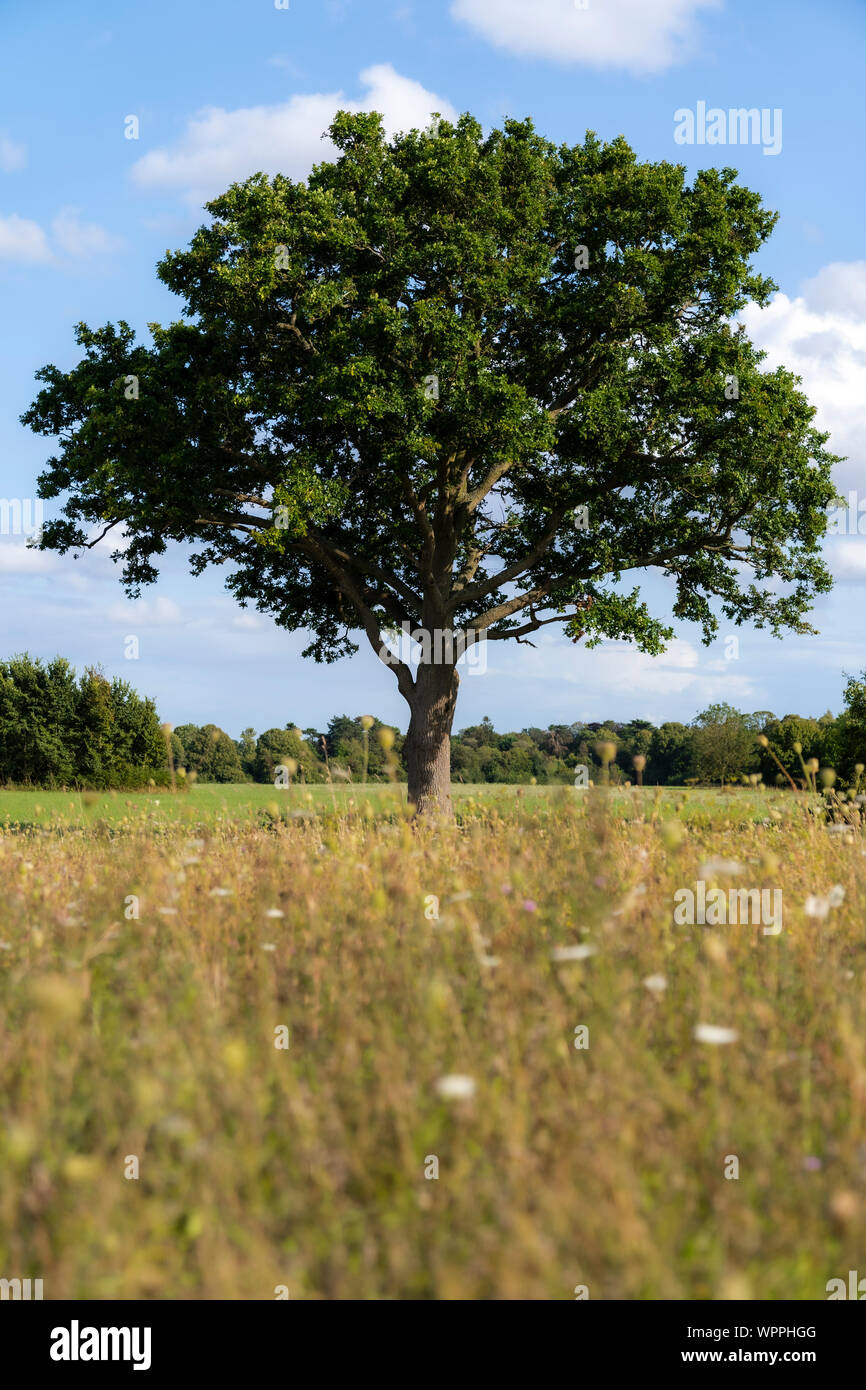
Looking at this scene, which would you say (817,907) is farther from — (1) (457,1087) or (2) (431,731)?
(2) (431,731)

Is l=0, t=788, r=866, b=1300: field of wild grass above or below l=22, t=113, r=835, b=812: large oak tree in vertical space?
below

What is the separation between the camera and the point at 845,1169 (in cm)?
292

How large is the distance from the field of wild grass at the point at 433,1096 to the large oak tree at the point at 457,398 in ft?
42.3

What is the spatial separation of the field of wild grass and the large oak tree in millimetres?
12899

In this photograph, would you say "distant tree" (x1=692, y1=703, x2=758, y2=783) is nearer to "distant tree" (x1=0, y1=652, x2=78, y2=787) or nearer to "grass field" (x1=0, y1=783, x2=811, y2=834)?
"grass field" (x1=0, y1=783, x2=811, y2=834)

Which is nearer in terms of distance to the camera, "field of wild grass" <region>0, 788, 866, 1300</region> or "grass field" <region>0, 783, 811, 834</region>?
"field of wild grass" <region>0, 788, 866, 1300</region>

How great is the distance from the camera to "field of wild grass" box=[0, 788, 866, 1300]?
8.31ft

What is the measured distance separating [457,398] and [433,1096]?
1557 cm

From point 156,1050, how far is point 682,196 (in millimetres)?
21824

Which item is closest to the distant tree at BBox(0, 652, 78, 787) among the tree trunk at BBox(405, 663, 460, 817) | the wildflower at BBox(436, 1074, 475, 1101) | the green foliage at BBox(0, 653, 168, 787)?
the green foliage at BBox(0, 653, 168, 787)

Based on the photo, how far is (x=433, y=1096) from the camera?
3244 mm

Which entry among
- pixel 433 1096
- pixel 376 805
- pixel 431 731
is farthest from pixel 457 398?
pixel 433 1096

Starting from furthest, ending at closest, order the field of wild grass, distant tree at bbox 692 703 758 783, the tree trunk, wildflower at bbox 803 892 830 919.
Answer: distant tree at bbox 692 703 758 783, the tree trunk, wildflower at bbox 803 892 830 919, the field of wild grass

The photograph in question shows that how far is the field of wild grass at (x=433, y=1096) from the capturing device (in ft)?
8.31
